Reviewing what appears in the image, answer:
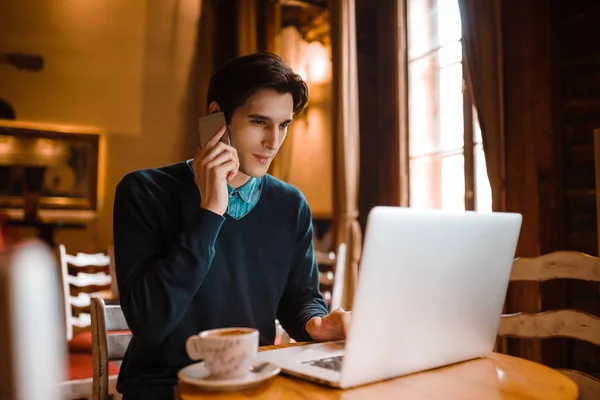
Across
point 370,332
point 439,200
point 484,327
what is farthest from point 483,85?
point 370,332

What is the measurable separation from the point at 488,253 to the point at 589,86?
169cm

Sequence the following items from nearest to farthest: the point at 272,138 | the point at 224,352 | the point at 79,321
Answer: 1. the point at 224,352
2. the point at 272,138
3. the point at 79,321

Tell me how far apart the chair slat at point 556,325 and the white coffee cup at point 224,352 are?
869mm

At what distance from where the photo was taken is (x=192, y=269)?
3.36 feet

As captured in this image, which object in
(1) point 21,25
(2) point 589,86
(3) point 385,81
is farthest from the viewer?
(1) point 21,25

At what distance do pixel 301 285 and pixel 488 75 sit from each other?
5.30 feet

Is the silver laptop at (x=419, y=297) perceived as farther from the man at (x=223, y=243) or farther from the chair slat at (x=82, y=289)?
the chair slat at (x=82, y=289)

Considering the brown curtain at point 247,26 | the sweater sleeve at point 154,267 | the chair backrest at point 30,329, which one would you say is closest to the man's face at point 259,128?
the sweater sleeve at point 154,267

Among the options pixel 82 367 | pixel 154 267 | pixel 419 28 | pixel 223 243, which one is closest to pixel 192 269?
pixel 154 267

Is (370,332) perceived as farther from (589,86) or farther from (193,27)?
(193,27)

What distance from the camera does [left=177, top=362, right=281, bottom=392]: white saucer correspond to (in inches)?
28.1

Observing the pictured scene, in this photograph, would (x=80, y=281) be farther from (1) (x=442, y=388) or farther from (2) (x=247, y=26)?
(1) (x=442, y=388)

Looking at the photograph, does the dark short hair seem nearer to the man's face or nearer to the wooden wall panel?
the man's face

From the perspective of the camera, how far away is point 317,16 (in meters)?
4.30
